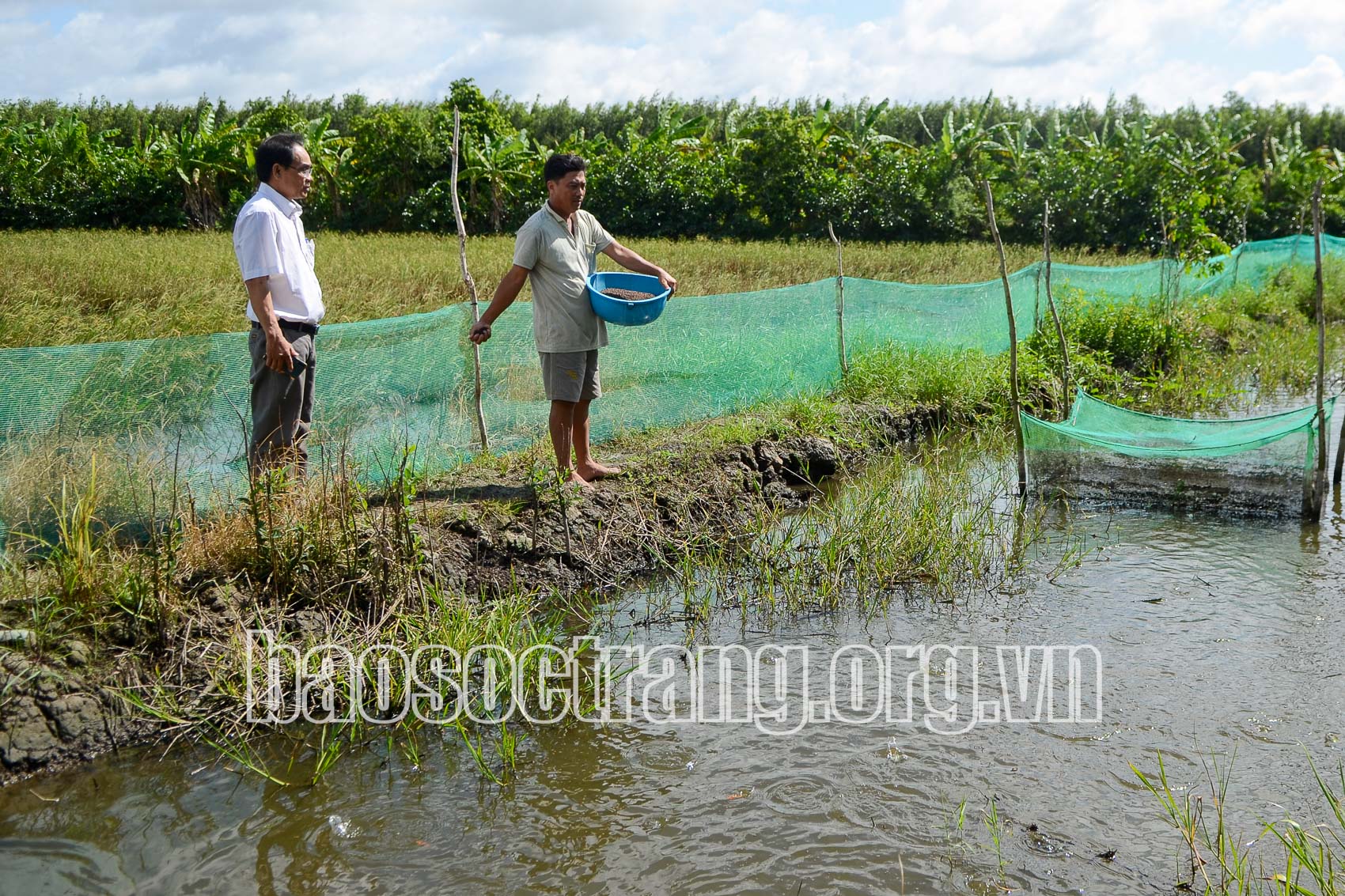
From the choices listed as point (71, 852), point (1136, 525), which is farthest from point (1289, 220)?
point (71, 852)

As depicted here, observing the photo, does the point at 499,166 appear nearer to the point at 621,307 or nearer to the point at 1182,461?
the point at 621,307

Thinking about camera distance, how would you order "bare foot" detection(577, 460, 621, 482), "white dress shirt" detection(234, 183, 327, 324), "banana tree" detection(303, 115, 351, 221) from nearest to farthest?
1. "white dress shirt" detection(234, 183, 327, 324)
2. "bare foot" detection(577, 460, 621, 482)
3. "banana tree" detection(303, 115, 351, 221)

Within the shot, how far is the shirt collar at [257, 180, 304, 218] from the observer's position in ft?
13.7

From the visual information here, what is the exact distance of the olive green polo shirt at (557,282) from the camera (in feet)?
16.0

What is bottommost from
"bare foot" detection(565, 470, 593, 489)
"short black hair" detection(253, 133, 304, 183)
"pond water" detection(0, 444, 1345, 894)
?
"pond water" detection(0, 444, 1345, 894)

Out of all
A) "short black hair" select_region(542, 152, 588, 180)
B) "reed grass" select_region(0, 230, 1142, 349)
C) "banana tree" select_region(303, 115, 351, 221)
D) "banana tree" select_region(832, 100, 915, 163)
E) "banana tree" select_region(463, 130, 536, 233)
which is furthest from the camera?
"banana tree" select_region(832, 100, 915, 163)

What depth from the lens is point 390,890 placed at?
9.08 ft

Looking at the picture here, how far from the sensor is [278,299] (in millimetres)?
4211

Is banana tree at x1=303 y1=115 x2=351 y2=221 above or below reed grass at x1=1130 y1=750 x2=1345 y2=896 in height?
above

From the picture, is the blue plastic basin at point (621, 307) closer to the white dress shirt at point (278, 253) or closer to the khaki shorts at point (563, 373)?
the khaki shorts at point (563, 373)

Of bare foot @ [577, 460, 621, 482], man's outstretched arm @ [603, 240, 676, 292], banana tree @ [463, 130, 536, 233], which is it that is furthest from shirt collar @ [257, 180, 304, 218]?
banana tree @ [463, 130, 536, 233]

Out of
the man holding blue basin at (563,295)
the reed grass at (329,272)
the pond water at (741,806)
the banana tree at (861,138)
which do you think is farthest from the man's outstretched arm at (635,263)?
the banana tree at (861,138)

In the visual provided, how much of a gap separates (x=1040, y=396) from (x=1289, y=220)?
16.8 m

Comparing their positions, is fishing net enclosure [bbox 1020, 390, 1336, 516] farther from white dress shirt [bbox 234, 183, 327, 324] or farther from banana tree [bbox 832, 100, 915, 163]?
banana tree [bbox 832, 100, 915, 163]
